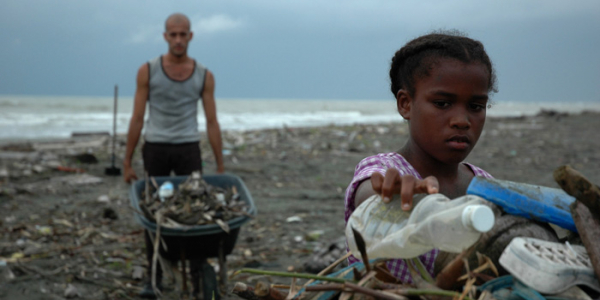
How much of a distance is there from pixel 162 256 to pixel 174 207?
0.45m

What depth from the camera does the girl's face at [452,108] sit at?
5.39 ft

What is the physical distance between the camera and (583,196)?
2.86 ft

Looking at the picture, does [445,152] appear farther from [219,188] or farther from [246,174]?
[246,174]

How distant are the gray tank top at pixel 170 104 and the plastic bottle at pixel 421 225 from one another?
395cm

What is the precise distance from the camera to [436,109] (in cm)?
167

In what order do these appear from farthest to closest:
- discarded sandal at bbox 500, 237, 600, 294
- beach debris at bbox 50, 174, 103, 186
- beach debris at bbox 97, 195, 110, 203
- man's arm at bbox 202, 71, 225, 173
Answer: beach debris at bbox 50, 174, 103, 186 → beach debris at bbox 97, 195, 110, 203 → man's arm at bbox 202, 71, 225, 173 → discarded sandal at bbox 500, 237, 600, 294

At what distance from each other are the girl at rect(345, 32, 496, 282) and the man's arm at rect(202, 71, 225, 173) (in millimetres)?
Result: 3344

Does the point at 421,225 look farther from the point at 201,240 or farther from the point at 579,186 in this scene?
the point at 201,240

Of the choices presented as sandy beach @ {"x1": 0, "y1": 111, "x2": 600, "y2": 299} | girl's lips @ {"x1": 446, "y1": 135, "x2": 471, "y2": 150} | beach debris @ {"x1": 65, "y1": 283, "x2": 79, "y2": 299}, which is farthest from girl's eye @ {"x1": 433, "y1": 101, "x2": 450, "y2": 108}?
beach debris @ {"x1": 65, "y1": 283, "x2": 79, "y2": 299}

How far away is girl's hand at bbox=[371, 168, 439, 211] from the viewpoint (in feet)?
3.27

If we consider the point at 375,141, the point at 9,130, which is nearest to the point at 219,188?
the point at 375,141

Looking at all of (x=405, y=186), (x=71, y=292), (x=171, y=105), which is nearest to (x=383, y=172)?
(x=405, y=186)

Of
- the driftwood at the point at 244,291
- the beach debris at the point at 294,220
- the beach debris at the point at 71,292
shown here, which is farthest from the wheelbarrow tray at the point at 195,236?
A: the driftwood at the point at 244,291

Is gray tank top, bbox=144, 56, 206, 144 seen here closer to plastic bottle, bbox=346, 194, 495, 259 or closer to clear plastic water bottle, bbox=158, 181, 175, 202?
clear plastic water bottle, bbox=158, 181, 175, 202
